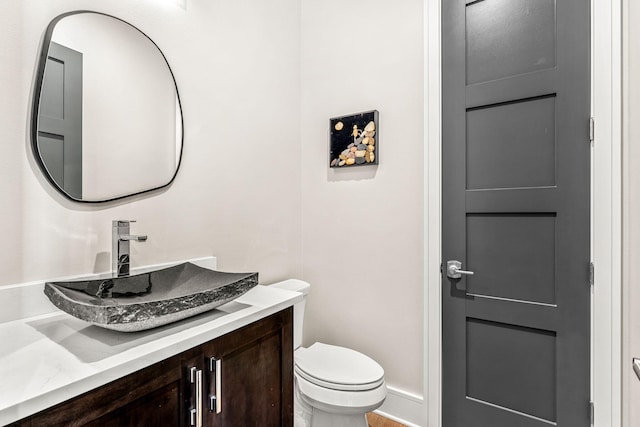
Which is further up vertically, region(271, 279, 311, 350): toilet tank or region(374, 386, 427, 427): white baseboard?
region(271, 279, 311, 350): toilet tank

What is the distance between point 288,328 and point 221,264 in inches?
→ 22.8

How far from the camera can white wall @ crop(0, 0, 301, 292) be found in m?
0.96

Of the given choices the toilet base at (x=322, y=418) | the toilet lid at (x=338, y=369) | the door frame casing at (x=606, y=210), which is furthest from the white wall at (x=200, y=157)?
the door frame casing at (x=606, y=210)

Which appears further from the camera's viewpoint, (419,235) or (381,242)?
(381,242)

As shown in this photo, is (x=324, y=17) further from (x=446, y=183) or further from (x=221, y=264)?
(x=221, y=264)

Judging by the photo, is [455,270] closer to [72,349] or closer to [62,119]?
[72,349]

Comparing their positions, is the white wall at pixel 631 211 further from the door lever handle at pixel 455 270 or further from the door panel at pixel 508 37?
the door lever handle at pixel 455 270

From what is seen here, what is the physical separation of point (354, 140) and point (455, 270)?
92 cm

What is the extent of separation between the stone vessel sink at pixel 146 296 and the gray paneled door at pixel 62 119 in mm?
341

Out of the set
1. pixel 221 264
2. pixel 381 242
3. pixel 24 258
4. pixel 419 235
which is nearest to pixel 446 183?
pixel 419 235

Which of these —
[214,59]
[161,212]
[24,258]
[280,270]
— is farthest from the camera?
[280,270]

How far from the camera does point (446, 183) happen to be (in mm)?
1609

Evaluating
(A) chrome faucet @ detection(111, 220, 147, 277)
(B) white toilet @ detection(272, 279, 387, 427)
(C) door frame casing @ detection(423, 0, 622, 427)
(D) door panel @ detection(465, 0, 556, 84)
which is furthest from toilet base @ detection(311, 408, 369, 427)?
(D) door panel @ detection(465, 0, 556, 84)

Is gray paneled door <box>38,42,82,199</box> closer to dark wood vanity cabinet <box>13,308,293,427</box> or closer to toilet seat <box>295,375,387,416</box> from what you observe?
dark wood vanity cabinet <box>13,308,293,427</box>
